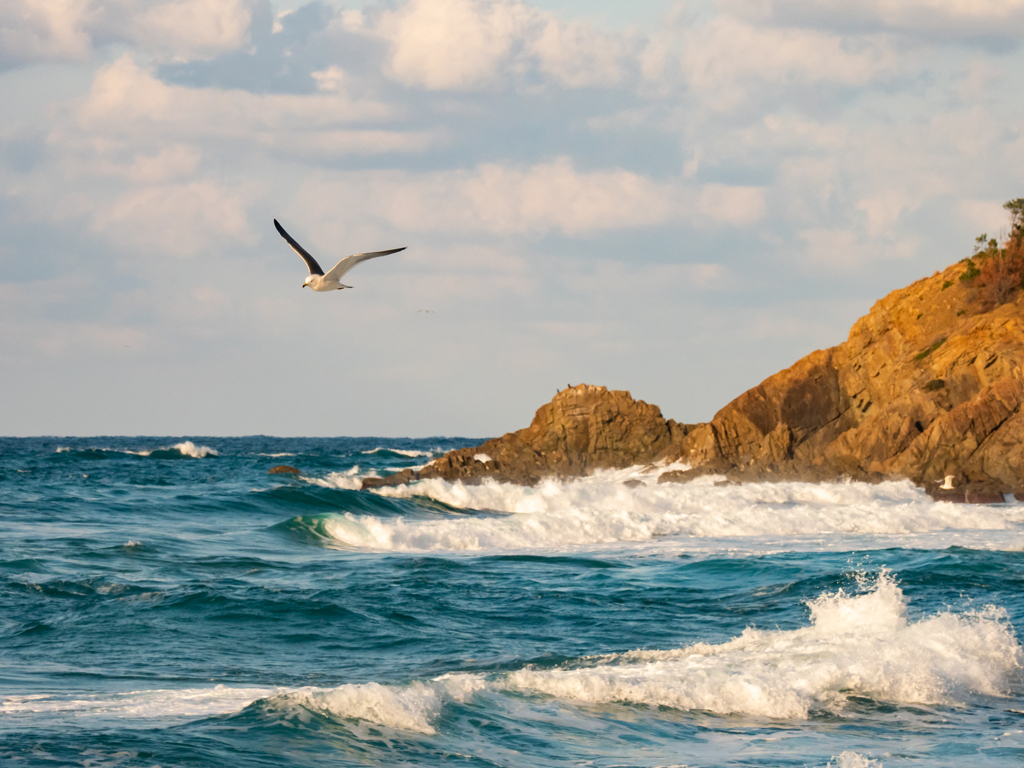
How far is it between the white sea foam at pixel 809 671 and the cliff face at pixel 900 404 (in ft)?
56.1

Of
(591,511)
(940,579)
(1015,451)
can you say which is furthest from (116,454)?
(940,579)

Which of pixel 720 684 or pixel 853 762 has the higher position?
pixel 720 684

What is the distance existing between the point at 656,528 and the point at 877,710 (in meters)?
14.5

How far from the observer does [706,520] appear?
24.7 metres

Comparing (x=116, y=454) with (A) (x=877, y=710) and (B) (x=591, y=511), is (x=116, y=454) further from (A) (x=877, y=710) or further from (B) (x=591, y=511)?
(A) (x=877, y=710)

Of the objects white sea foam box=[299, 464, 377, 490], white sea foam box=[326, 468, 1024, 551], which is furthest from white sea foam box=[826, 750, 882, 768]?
white sea foam box=[299, 464, 377, 490]

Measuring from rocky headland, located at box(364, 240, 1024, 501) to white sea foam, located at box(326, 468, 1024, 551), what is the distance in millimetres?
1667

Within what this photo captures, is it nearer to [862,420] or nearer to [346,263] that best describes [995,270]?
[862,420]

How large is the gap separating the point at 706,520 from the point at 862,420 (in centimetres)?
1180

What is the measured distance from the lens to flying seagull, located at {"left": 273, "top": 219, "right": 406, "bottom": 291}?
1277 cm

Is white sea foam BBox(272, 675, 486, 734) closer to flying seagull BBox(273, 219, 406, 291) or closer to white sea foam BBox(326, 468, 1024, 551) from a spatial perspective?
flying seagull BBox(273, 219, 406, 291)

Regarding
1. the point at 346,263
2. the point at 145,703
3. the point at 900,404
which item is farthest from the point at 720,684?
the point at 900,404

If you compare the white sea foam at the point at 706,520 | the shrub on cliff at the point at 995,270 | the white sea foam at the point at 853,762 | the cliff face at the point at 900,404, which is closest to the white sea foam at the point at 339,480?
the white sea foam at the point at 706,520

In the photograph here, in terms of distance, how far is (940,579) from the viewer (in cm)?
1620
